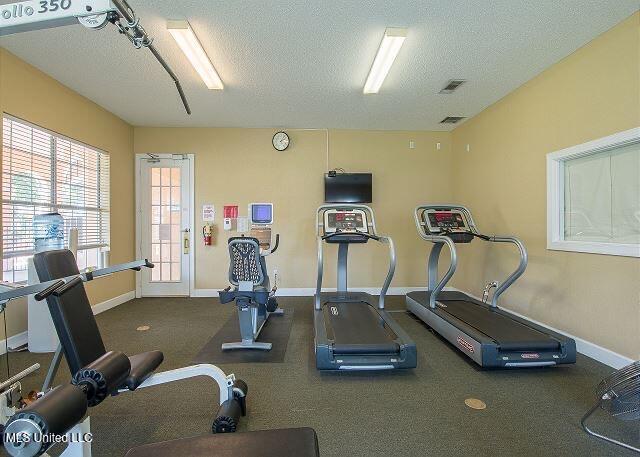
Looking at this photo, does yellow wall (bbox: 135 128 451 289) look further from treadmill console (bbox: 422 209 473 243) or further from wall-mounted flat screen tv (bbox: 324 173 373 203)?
treadmill console (bbox: 422 209 473 243)

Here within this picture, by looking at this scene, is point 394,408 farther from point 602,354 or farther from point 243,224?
point 243,224

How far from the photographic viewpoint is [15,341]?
10.3 feet

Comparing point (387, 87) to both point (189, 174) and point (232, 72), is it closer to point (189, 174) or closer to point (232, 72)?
point (232, 72)

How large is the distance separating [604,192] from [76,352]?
4173 millimetres

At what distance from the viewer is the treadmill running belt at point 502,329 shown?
268 centimetres

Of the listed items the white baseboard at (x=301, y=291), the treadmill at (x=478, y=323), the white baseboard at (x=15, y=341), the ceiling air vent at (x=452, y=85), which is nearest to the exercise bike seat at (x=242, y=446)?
the treadmill at (x=478, y=323)

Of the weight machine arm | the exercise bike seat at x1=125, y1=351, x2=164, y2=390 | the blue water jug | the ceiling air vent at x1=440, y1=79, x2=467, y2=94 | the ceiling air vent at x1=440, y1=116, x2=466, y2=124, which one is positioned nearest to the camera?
the weight machine arm

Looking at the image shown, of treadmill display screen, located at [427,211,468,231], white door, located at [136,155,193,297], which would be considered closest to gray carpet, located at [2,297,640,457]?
treadmill display screen, located at [427,211,468,231]

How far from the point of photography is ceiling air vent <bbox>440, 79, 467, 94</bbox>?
3.70 meters

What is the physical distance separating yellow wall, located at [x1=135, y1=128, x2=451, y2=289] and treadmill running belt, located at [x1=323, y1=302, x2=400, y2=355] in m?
1.65

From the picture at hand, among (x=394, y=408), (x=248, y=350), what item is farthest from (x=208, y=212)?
(x=394, y=408)

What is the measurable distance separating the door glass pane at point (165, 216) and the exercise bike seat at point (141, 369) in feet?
12.4

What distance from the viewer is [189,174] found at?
5.32 meters

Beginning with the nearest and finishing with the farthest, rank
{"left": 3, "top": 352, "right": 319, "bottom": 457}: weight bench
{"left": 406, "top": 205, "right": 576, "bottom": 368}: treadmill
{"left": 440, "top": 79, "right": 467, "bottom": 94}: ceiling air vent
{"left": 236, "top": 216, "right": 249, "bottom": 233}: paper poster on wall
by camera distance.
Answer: {"left": 3, "top": 352, "right": 319, "bottom": 457}: weight bench < {"left": 406, "top": 205, "right": 576, "bottom": 368}: treadmill < {"left": 440, "top": 79, "right": 467, "bottom": 94}: ceiling air vent < {"left": 236, "top": 216, "right": 249, "bottom": 233}: paper poster on wall
